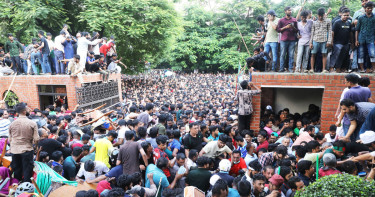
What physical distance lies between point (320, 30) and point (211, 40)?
2616cm

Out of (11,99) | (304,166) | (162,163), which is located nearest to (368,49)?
(304,166)

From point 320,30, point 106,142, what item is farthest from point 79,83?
point 320,30

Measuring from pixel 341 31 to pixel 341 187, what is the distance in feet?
17.1

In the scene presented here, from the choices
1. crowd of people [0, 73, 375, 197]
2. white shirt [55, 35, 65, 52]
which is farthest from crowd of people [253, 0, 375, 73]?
white shirt [55, 35, 65, 52]

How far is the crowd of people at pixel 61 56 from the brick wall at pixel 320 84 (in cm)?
655

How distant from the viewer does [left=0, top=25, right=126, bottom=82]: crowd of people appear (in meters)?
10.3

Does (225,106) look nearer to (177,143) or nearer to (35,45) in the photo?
(177,143)

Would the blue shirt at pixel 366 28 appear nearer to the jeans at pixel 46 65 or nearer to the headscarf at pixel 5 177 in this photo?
the headscarf at pixel 5 177

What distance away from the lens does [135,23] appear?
16234 millimetres

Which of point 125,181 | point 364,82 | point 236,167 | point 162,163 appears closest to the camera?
point 125,181

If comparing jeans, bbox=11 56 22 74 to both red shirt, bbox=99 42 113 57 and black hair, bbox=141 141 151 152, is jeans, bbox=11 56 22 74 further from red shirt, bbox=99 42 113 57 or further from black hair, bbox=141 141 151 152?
black hair, bbox=141 141 151 152

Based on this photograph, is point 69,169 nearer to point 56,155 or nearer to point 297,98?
point 56,155

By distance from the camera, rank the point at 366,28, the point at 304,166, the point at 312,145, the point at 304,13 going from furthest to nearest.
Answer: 1. the point at 304,13
2. the point at 366,28
3. the point at 312,145
4. the point at 304,166

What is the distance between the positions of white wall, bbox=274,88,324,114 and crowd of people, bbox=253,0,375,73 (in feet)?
5.21
